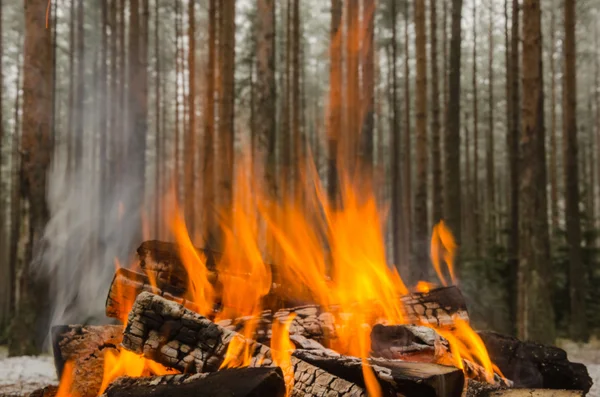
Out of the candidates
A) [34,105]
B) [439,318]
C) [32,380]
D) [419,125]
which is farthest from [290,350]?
[419,125]

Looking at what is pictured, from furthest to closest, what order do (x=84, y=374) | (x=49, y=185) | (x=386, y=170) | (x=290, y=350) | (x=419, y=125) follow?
(x=386, y=170) < (x=419, y=125) < (x=49, y=185) < (x=84, y=374) < (x=290, y=350)

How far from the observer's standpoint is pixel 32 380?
222 inches

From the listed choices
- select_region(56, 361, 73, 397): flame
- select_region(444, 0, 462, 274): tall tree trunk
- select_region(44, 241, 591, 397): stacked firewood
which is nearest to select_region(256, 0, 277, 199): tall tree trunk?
select_region(444, 0, 462, 274): tall tree trunk

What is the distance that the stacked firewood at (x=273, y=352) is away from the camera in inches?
121

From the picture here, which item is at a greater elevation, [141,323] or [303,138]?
[303,138]

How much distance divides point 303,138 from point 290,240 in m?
15.1

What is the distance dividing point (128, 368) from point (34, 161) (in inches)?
178

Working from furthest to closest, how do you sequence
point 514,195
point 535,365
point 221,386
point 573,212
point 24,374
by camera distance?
1. point 514,195
2. point 573,212
3. point 24,374
4. point 535,365
5. point 221,386

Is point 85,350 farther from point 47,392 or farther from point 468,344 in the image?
point 468,344

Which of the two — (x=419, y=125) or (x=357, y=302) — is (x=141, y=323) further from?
(x=419, y=125)

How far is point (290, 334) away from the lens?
3.91 metres

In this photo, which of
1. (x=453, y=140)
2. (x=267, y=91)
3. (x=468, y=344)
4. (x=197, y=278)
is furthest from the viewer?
(x=453, y=140)

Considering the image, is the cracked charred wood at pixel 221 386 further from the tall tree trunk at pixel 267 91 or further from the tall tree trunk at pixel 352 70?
the tall tree trunk at pixel 352 70

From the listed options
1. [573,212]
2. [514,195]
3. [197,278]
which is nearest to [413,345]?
[197,278]
